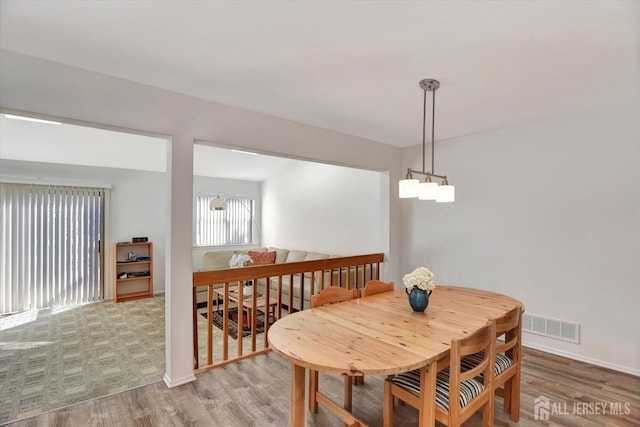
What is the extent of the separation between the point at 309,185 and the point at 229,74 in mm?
3875

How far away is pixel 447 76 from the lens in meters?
2.30

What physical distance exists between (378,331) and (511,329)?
0.87 metres

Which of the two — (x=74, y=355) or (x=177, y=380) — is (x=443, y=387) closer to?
(x=177, y=380)

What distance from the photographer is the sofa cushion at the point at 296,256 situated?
5.70m

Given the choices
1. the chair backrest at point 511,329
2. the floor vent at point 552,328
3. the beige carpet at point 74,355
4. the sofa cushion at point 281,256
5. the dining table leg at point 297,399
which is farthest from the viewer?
the sofa cushion at point 281,256

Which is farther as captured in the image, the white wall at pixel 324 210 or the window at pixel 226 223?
the window at pixel 226 223

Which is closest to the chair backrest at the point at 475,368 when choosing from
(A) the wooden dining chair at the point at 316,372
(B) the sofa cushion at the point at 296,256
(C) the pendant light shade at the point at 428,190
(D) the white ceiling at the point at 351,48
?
(A) the wooden dining chair at the point at 316,372

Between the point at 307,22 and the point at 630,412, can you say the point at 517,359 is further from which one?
the point at 307,22

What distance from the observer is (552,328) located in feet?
10.4

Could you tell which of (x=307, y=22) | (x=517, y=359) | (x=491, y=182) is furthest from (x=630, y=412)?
(x=307, y=22)

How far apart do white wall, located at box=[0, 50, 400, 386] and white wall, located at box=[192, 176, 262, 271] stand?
393 cm

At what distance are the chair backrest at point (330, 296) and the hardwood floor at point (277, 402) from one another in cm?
77

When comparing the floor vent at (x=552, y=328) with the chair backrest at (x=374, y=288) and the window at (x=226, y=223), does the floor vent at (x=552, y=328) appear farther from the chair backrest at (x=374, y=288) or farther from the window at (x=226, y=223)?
the window at (x=226, y=223)

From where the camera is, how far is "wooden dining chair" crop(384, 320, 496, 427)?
1.55m
